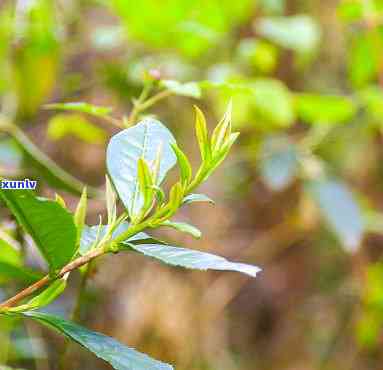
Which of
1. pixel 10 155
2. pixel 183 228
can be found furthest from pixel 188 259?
pixel 10 155

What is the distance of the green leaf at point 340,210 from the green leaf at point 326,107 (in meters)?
0.12

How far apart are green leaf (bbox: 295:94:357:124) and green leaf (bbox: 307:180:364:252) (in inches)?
4.7

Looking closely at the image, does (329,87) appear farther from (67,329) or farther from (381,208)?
(67,329)

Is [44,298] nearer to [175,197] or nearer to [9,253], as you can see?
[175,197]

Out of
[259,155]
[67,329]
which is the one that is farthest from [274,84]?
[67,329]

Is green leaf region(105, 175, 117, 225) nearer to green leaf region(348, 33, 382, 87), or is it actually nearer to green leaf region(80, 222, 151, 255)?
green leaf region(80, 222, 151, 255)

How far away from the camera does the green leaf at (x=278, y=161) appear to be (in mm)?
1216

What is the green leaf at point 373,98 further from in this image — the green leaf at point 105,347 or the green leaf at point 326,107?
the green leaf at point 105,347

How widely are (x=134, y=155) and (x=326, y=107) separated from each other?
0.79 m

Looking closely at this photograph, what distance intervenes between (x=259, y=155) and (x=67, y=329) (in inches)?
36.8

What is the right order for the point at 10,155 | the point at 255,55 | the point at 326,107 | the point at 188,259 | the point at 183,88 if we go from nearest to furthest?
the point at 188,259 < the point at 183,88 < the point at 10,155 < the point at 326,107 < the point at 255,55

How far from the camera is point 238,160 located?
4.50ft

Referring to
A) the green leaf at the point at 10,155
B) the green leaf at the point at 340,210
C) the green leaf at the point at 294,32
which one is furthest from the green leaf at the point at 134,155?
the green leaf at the point at 294,32

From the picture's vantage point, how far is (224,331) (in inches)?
64.2
